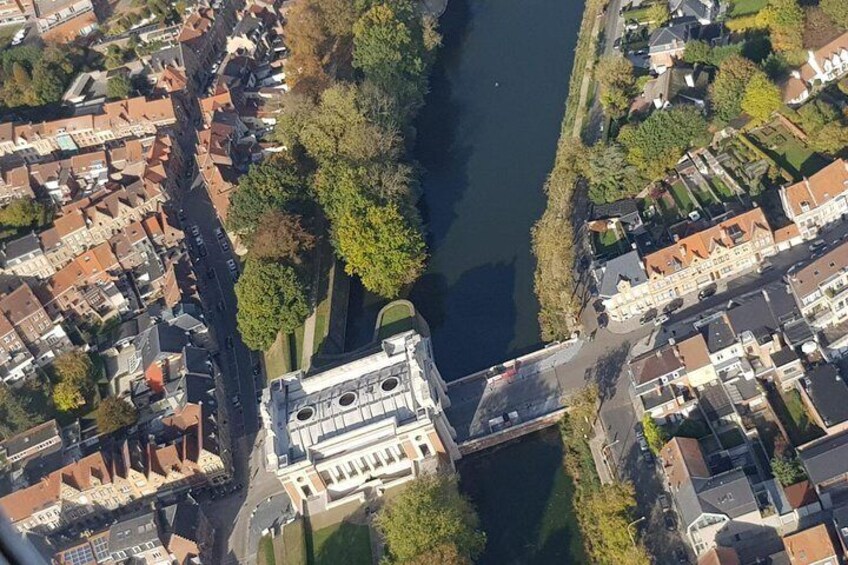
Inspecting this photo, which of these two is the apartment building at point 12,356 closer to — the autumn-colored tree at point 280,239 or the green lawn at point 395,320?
the autumn-colored tree at point 280,239

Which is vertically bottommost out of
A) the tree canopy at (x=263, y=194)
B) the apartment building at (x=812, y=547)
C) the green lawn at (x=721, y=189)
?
the apartment building at (x=812, y=547)

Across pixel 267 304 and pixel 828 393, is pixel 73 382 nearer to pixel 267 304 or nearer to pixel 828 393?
pixel 267 304

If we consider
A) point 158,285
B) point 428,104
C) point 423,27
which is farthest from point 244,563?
point 423,27

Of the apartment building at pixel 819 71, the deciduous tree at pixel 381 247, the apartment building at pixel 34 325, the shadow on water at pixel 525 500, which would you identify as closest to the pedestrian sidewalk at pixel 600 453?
the shadow on water at pixel 525 500

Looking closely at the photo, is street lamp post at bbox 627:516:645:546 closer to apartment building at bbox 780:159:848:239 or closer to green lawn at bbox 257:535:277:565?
green lawn at bbox 257:535:277:565

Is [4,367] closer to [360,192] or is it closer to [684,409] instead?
[360,192]

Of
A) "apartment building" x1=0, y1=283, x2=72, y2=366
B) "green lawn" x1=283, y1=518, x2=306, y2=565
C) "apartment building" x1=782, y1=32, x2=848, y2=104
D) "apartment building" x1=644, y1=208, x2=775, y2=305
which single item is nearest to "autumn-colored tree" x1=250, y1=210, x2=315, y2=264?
"apartment building" x1=0, y1=283, x2=72, y2=366
